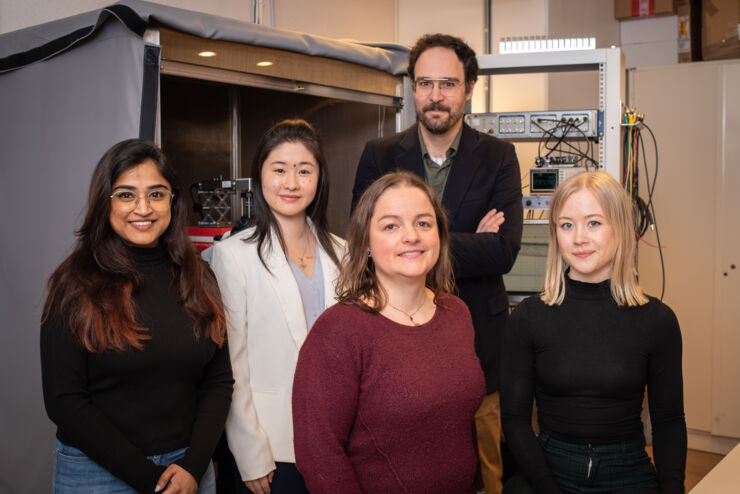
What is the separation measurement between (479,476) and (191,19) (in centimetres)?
165

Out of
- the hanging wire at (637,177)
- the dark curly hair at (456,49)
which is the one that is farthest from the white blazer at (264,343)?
the hanging wire at (637,177)

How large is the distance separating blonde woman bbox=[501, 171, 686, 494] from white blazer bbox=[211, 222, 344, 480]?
57 cm

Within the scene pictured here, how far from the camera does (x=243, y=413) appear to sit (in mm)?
1712

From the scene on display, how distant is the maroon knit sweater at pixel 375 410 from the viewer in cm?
128

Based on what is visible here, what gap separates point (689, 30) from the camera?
441 cm

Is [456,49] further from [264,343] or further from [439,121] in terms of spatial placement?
[264,343]

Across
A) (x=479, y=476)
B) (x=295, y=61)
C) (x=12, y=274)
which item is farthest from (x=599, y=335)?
(x=12, y=274)

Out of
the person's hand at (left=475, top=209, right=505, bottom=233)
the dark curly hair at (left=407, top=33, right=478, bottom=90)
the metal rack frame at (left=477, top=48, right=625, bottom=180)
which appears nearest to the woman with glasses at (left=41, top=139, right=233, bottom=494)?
the person's hand at (left=475, top=209, right=505, bottom=233)

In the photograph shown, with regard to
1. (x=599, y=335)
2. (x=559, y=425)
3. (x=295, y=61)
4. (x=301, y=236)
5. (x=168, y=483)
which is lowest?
(x=168, y=483)

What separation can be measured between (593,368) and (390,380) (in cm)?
59

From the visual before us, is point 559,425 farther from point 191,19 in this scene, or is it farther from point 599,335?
point 191,19

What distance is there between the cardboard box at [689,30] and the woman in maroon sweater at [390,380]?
3806 mm

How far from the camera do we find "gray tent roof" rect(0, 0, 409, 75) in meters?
1.99

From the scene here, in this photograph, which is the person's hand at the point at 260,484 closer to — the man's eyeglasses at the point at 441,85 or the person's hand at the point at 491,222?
the person's hand at the point at 491,222
